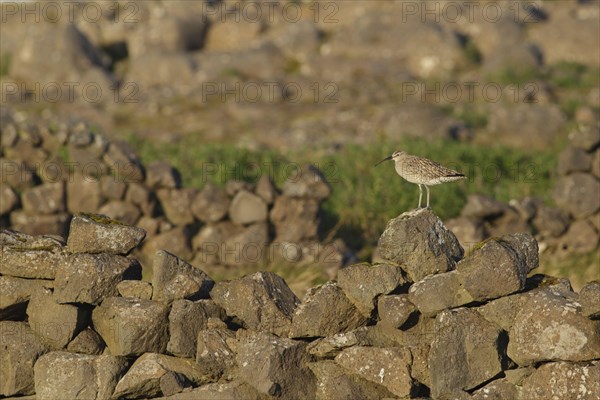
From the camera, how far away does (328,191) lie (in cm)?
1862

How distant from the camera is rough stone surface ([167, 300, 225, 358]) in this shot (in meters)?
10.9

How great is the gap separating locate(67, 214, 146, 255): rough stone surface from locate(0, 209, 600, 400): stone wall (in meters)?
0.01

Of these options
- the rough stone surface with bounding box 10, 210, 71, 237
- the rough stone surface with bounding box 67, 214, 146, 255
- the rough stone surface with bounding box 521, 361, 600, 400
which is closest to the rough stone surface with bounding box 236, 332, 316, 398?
the rough stone surface with bounding box 67, 214, 146, 255

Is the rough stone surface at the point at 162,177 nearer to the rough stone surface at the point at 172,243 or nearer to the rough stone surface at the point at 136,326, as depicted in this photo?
the rough stone surface at the point at 172,243

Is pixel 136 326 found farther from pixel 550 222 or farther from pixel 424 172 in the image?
pixel 550 222

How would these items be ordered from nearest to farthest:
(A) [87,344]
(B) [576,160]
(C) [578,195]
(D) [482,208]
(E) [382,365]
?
1. (E) [382,365]
2. (A) [87,344]
3. (D) [482,208]
4. (C) [578,195]
5. (B) [576,160]

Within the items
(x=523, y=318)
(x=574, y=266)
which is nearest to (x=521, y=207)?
(x=574, y=266)

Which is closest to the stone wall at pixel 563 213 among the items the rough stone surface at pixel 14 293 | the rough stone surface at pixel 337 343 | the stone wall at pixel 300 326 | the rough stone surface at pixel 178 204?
the rough stone surface at pixel 178 204

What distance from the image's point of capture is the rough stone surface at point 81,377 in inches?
432

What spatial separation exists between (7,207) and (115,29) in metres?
36.0

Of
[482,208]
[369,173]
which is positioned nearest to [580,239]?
[482,208]

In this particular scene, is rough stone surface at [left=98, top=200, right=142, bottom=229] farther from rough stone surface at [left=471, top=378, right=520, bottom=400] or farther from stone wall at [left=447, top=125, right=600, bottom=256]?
rough stone surface at [left=471, top=378, right=520, bottom=400]

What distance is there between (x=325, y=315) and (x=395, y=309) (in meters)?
0.83

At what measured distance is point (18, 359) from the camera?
11375 millimetres
